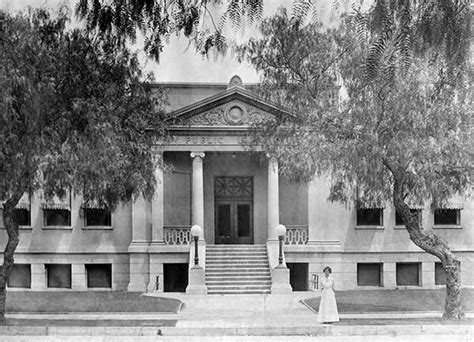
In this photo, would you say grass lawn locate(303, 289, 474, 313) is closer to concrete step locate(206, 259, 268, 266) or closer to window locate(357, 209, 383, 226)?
concrete step locate(206, 259, 268, 266)

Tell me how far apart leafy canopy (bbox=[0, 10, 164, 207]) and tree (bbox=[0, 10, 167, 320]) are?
0.02m

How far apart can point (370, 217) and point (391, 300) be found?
207 inches

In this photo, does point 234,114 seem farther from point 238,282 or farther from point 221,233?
point 238,282

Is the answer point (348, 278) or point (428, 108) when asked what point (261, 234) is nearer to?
point (348, 278)

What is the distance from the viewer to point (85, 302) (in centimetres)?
1723

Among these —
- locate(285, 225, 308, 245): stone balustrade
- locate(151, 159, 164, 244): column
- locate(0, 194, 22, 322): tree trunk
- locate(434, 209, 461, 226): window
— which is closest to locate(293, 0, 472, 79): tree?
locate(0, 194, 22, 322): tree trunk

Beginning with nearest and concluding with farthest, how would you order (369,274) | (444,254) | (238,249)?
(444,254)
(238,249)
(369,274)

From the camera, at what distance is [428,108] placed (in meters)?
14.1

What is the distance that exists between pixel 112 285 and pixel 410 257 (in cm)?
924

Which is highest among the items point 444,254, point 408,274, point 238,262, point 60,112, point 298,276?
point 60,112

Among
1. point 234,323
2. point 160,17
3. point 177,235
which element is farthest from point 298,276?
point 160,17

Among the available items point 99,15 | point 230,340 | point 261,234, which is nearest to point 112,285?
point 261,234

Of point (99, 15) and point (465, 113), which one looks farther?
point (465, 113)

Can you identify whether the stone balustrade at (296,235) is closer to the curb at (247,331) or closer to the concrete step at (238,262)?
the concrete step at (238,262)
